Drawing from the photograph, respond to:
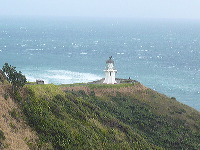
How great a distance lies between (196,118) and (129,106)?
9.37 meters

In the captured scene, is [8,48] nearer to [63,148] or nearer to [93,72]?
[93,72]

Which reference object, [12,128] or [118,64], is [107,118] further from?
[118,64]

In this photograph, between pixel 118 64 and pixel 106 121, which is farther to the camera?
pixel 118 64

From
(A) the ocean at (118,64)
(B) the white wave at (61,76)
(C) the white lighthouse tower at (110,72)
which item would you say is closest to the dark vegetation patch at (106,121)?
(C) the white lighthouse tower at (110,72)

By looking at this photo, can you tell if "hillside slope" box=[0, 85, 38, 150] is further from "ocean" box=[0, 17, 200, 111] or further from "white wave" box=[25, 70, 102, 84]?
"white wave" box=[25, 70, 102, 84]

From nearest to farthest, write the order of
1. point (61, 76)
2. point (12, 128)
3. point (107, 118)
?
point (12, 128) → point (107, 118) → point (61, 76)

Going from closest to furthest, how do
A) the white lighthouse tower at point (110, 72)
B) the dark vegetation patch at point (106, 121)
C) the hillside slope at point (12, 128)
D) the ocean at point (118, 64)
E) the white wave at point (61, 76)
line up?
the hillside slope at point (12, 128) → the dark vegetation patch at point (106, 121) → the white lighthouse tower at point (110, 72) → the white wave at point (61, 76) → the ocean at point (118, 64)

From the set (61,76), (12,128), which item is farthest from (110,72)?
(61,76)

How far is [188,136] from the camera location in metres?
46.2

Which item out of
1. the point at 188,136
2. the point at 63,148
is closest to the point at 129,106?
the point at 188,136

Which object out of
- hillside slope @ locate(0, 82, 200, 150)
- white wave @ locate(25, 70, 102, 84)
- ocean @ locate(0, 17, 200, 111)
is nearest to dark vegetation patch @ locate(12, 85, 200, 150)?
hillside slope @ locate(0, 82, 200, 150)

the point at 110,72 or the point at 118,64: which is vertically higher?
the point at 110,72

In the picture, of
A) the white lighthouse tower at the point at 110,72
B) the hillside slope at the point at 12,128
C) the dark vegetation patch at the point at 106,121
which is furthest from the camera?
the white lighthouse tower at the point at 110,72

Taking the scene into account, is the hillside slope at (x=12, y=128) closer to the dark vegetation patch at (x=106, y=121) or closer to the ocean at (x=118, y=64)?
the dark vegetation patch at (x=106, y=121)
